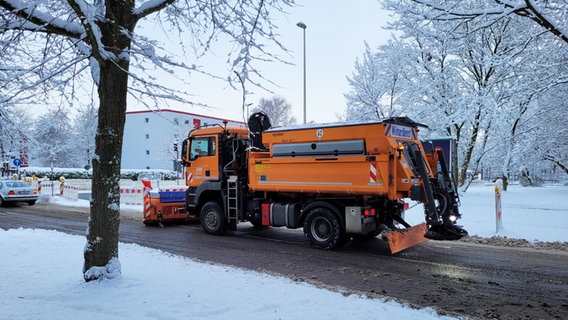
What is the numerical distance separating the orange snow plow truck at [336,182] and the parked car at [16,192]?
539 inches

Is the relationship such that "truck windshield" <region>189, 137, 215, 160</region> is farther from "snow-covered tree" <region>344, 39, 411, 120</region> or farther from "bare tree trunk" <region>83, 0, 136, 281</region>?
"snow-covered tree" <region>344, 39, 411, 120</region>

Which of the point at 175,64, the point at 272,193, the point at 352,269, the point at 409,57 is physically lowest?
the point at 352,269

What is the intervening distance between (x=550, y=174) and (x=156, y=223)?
4048 cm

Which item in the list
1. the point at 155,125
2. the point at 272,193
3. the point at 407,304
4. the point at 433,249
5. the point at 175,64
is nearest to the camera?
the point at 175,64

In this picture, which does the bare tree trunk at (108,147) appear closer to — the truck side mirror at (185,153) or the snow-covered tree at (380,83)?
the truck side mirror at (185,153)

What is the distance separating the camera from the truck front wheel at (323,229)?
29.0ft

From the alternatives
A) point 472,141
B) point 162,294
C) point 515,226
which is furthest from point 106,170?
point 472,141

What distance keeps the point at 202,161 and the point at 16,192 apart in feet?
44.1

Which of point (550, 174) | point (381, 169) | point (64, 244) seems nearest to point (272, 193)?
point (381, 169)

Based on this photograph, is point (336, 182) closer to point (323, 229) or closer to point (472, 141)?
point (323, 229)

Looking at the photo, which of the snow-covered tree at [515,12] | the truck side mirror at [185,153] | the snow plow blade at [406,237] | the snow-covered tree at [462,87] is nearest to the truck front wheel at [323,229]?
the snow plow blade at [406,237]

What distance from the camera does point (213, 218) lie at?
11.2 m

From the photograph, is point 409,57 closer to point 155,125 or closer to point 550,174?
point 550,174

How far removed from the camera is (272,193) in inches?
409
